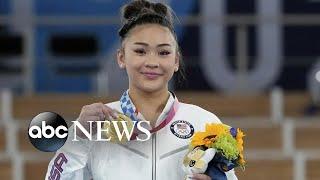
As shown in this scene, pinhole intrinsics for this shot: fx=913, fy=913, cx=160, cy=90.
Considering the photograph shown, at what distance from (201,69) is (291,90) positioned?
0.78 metres

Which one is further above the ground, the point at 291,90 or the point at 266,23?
the point at 266,23

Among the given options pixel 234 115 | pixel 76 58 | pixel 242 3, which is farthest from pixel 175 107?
pixel 242 3

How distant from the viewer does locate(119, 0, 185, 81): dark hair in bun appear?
186 cm

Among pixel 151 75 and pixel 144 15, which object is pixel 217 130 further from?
pixel 144 15

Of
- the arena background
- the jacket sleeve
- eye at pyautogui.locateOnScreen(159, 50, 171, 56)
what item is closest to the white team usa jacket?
the jacket sleeve

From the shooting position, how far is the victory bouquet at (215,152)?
177cm

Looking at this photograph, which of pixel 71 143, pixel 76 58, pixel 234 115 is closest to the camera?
pixel 71 143

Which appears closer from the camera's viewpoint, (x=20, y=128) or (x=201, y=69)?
(x=20, y=128)

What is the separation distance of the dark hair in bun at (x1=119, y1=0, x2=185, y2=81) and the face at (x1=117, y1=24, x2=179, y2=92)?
12 mm

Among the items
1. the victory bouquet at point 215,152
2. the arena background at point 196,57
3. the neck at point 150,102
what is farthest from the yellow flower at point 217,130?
the arena background at point 196,57

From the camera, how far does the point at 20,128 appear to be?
5.39 meters

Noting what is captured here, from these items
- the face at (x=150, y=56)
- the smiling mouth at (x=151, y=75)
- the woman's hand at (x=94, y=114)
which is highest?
the face at (x=150, y=56)

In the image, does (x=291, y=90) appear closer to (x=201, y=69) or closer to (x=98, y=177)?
(x=201, y=69)

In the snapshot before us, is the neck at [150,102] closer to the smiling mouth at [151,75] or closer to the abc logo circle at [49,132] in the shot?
the smiling mouth at [151,75]
